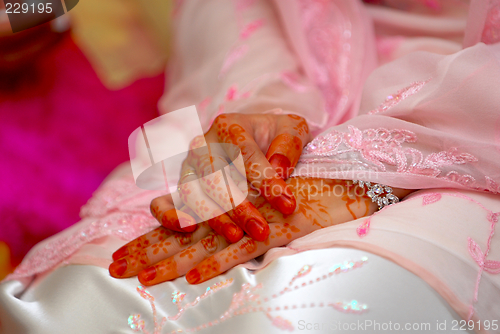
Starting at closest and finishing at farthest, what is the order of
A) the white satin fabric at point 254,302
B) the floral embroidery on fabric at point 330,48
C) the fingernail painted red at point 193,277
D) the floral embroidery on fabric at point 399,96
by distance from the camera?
the white satin fabric at point 254,302, the fingernail painted red at point 193,277, the floral embroidery on fabric at point 399,96, the floral embroidery on fabric at point 330,48

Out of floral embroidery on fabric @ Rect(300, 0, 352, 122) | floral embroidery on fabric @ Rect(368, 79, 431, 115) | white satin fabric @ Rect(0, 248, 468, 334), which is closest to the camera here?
white satin fabric @ Rect(0, 248, 468, 334)

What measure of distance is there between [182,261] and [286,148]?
0.28 metres

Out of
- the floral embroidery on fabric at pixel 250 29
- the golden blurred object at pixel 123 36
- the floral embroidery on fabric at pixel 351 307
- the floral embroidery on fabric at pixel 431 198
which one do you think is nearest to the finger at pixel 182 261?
the floral embroidery on fabric at pixel 351 307

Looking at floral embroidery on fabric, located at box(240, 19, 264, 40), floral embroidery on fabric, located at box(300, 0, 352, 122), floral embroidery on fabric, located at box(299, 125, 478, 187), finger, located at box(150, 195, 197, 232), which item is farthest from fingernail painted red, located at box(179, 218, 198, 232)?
floral embroidery on fabric, located at box(240, 19, 264, 40)

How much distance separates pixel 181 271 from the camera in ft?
1.88

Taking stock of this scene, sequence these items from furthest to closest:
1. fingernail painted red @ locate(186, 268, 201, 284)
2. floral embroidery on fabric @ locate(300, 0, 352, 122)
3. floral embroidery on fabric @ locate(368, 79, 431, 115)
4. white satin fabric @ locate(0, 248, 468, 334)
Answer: floral embroidery on fabric @ locate(300, 0, 352, 122) < floral embroidery on fabric @ locate(368, 79, 431, 115) < fingernail painted red @ locate(186, 268, 201, 284) < white satin fabric @ locate(0, 248, 468, 334)

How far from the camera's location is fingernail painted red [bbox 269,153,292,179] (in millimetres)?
629

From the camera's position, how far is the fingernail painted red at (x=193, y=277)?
540 millimetres

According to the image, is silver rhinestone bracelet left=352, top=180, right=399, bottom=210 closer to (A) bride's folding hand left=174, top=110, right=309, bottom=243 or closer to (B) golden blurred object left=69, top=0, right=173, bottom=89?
(A) bride's folding hand left=174, top=110, right=309, bottom=243

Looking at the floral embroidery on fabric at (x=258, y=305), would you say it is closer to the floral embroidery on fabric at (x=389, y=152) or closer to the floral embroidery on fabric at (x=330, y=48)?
the floral embroidery on fabric at (x=389, y=152)

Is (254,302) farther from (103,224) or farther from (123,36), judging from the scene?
(123,36)

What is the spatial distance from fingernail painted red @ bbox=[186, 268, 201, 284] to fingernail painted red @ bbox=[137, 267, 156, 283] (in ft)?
0.20

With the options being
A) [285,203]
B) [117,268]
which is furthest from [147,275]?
[285,203]

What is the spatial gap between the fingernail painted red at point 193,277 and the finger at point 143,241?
133 mm
